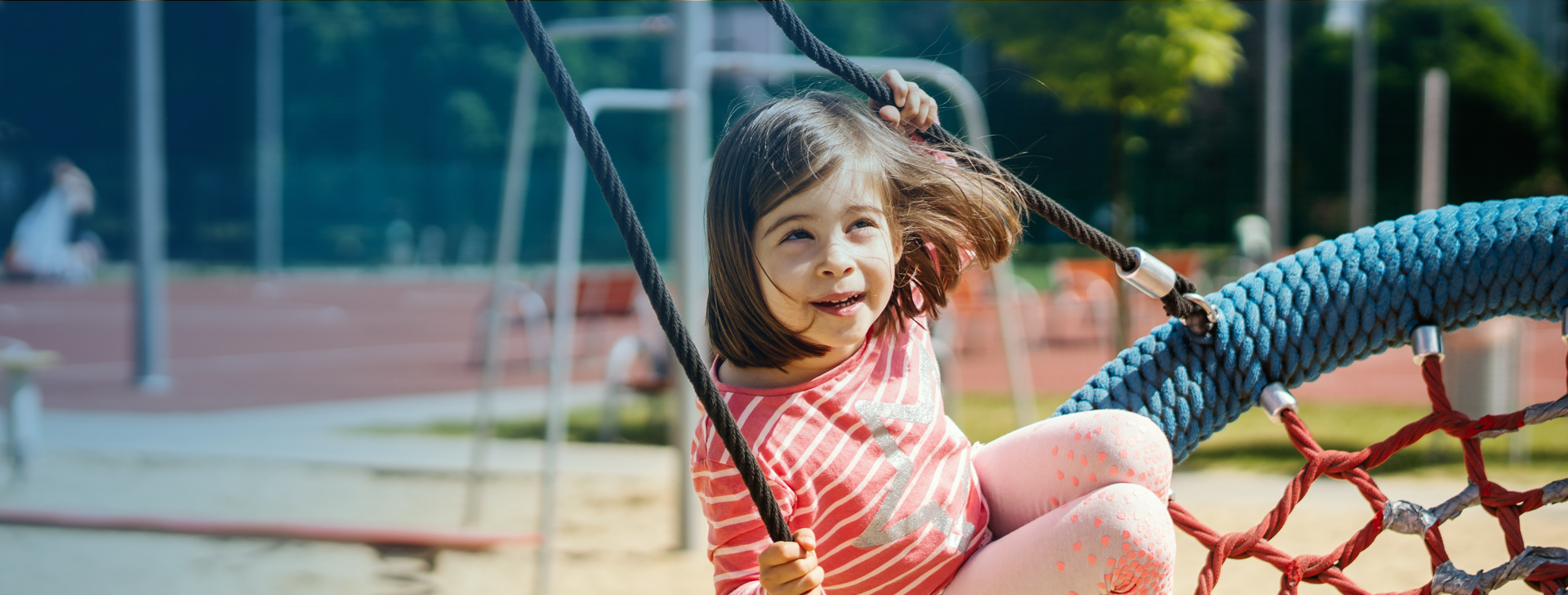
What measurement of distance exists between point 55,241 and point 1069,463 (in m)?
18.7

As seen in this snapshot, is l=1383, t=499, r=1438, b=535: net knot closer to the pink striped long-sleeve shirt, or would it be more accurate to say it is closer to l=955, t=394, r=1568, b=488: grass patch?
the pink striped long-sleeve shirt

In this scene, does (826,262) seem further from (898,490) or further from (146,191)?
(146,191)

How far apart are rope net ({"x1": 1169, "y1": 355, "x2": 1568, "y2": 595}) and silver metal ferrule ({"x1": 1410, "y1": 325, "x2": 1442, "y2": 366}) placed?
3 cm

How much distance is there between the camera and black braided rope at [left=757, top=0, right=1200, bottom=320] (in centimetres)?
131

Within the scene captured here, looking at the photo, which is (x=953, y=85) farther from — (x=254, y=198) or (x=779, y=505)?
(x=254, y=198)

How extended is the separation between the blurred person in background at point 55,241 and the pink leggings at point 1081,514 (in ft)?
53.5

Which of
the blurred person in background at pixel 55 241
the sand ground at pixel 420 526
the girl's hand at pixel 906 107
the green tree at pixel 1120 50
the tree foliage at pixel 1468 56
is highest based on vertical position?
the tree foliage at pixel 1468 56

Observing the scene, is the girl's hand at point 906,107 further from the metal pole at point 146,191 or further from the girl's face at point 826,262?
the metal pole at point 146,191

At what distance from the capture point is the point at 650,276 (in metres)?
1.04

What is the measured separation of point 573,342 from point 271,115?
9.44m

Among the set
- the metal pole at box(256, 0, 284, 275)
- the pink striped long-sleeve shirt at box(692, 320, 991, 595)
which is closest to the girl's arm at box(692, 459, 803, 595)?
the pink striped long-sleeve shirt at box(692, 320, 991, 595)

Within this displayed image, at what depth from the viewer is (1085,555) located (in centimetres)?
110

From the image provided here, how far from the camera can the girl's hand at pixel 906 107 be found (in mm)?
1366

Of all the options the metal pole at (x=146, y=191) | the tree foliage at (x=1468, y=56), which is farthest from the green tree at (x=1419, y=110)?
the metal pole at (x=146, y=191)
